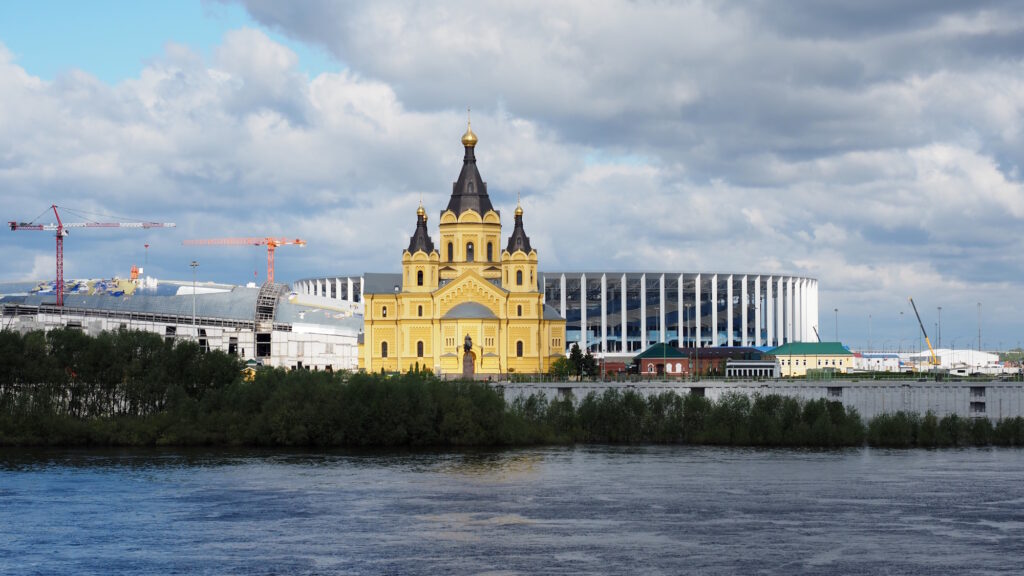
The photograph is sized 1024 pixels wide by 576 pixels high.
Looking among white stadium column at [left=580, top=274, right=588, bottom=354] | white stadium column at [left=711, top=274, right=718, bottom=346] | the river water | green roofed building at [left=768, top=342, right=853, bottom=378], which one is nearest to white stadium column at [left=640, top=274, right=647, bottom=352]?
white stadium column at [left=580, top=274, right=588, bottom=354]

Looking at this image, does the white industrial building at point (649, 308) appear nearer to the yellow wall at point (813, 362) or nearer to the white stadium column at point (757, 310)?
the white stadium column at point (757, 310)

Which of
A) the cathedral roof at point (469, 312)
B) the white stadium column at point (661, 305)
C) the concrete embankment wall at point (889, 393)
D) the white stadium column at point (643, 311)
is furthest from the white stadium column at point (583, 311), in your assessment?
the concrete embankment wall at point (889, 393)

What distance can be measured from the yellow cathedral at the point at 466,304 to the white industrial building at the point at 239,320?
8643 mm

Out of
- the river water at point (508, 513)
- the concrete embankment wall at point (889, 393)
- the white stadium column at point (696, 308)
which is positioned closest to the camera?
the river water at point (508, 513)

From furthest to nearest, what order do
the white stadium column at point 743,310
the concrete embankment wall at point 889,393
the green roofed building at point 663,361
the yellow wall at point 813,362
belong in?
the white stadium column at point 743,310 < the yellow wall at point 813,362 < the green roofed building at point 663,361 < the concrete embankment wall at point 889,393

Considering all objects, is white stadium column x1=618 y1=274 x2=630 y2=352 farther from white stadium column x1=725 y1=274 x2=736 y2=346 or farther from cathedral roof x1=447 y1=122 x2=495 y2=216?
cathedral roof x1=447 y1=122 x2=495 y2=216

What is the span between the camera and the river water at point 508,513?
46.7m

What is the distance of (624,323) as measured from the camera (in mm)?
191375

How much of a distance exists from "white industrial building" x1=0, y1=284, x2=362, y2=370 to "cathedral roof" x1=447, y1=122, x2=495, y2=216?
63.1 ft

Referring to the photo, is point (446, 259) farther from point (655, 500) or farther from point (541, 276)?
point (655, 500)

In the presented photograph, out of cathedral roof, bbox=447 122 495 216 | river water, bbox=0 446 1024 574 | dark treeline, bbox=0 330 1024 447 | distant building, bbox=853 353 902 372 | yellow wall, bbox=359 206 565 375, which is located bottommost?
river water, bbox=0 446 1024 574

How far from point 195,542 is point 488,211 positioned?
278ft

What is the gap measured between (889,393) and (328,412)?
117 feet

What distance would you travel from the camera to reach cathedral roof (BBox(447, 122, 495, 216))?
133 metres
